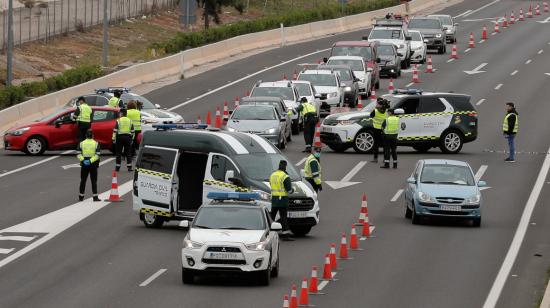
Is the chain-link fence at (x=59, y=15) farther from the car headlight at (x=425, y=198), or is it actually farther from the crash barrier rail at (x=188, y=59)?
the car headlight at (x=425, y=198)

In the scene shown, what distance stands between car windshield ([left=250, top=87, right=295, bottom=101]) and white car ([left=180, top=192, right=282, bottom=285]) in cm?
2339

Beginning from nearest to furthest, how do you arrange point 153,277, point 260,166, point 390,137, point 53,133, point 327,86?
point 153,277, point 260,166, point 390,137, point 53,133, point 327,86

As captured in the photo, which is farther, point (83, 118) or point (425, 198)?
point (83, 118)

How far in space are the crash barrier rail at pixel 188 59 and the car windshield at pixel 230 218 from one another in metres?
24.5

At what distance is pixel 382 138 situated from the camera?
39.8m

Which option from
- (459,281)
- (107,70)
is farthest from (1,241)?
(107,70)

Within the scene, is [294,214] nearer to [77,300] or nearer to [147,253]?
[147,253]

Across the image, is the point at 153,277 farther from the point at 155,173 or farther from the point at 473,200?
the point at 473,200

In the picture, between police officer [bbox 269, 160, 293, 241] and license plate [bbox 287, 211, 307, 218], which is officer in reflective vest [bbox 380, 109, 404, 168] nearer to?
license plate [bbox 287, 211, 307, 218]

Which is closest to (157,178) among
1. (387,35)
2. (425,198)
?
(425,198)

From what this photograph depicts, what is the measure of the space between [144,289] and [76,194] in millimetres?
11995

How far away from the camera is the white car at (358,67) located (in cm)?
5497

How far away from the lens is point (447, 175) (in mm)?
30438

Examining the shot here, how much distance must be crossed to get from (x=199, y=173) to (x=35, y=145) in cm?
1411
